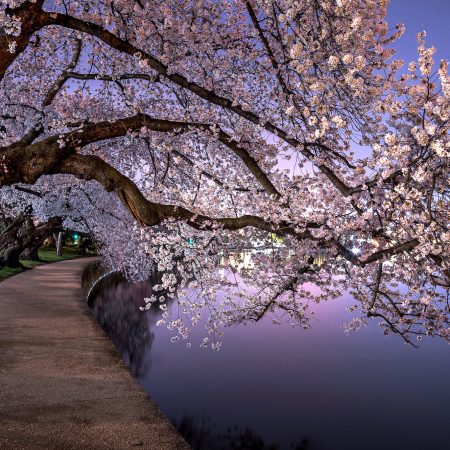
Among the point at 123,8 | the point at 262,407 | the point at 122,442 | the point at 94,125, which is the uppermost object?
the point at 123,8

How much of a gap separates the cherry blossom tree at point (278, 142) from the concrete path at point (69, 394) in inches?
83.4

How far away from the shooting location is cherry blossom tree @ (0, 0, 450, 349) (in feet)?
19.6

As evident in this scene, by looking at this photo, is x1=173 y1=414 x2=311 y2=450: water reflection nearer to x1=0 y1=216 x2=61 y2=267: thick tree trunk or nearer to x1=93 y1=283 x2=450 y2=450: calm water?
x1=93 y1=283 x2=450 y2=450: calm water

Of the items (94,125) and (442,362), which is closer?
(94,125)

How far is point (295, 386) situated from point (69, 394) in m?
10.5

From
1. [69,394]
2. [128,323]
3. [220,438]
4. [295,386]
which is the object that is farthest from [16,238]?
[69,394]

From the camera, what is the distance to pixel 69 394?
271 inches

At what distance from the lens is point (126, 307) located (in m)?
27.2

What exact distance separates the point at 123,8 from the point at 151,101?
409cm

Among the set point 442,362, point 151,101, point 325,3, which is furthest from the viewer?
point 442,362

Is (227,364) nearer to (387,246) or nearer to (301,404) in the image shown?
(301,404)

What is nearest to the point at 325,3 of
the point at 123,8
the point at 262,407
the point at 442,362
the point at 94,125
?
the point at 94,125

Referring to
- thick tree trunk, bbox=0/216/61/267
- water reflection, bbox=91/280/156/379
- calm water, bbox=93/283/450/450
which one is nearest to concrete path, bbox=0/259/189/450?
calm water, bbox=93/283/450/450

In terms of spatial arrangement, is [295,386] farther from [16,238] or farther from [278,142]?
[16,238]
